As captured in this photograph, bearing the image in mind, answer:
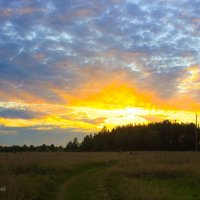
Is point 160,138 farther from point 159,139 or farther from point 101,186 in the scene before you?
point 101,186

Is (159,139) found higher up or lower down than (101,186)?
higher up

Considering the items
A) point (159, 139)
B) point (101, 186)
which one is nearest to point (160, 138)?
point (159, 139)

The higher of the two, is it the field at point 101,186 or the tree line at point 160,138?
the tree line at point 160,138

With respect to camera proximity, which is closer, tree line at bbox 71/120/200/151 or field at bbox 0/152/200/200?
field at bbox 0/152/200/200

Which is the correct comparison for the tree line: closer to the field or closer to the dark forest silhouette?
the dark forest silhouette

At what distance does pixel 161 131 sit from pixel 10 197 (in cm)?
12497

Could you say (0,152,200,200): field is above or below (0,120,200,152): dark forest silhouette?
below

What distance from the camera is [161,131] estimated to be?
135625 millimetres

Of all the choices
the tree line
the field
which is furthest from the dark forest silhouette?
the field

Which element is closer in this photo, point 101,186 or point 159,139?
point 101,186

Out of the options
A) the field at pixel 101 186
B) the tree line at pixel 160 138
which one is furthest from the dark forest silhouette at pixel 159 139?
the field at pixel 101 186

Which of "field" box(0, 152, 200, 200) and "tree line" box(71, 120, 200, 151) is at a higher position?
"tree line" box(71, 120, 200, 151)

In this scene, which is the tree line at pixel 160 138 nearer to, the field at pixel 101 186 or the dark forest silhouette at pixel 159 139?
the dark forest silhouette at pixel 159 139

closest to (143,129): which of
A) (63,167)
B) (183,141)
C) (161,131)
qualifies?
(161,131)
